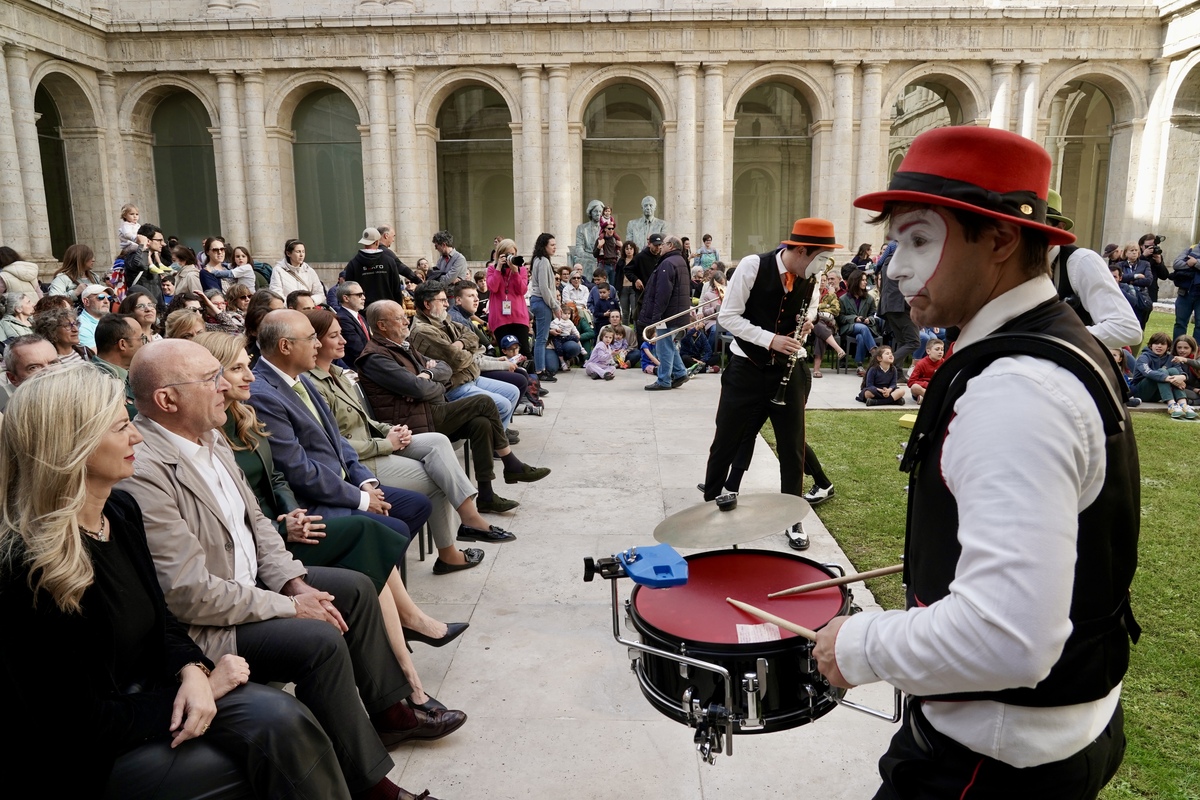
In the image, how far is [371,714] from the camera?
11.2 feet

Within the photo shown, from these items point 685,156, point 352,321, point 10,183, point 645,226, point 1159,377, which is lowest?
point 1159,377

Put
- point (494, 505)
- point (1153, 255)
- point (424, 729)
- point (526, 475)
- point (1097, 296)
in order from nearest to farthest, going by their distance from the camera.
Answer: point (424, 729), point (1097, 296), point (494, 505), point (526, 475), point (1153, 255)

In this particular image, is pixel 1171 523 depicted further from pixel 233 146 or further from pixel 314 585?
pixel 233 146

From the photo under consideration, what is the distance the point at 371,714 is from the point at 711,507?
171 centimetres

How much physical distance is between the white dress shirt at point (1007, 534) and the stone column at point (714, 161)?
70.8ft

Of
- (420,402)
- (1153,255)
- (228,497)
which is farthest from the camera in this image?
(1153,255)

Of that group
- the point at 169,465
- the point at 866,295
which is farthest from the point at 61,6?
the point at 169,465

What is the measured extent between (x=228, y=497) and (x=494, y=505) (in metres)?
3.21

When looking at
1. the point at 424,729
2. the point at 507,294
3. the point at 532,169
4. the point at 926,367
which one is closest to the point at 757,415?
the point at 424,729

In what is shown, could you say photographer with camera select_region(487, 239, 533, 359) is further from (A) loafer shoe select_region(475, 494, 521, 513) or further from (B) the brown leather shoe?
(B) the brown leather shoe

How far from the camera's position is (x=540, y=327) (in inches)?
500

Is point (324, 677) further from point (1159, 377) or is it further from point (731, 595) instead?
point (1159, 377)

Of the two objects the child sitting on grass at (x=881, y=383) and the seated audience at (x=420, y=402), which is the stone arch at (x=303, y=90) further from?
the seated audience at (x=420, y=402)

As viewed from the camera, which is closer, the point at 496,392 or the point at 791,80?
the point at 496,392
